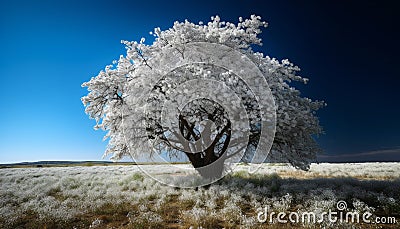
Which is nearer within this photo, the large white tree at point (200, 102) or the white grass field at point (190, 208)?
the white grass field at point (190, 208)

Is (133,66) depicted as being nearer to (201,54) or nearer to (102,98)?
(102,98)

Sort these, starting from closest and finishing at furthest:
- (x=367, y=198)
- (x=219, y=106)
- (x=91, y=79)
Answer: (x=367, y=198)
(x=219, y=106)
(x=91, y=79)

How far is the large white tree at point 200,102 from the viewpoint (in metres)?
14.0

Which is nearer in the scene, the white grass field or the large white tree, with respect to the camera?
the white grass field

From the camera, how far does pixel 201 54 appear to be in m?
15.0

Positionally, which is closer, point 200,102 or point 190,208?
point 190,208

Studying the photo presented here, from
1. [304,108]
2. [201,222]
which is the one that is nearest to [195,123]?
[304,108]

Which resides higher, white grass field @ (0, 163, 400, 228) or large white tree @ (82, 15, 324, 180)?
large white tree @ (82, 15, 324, 180)

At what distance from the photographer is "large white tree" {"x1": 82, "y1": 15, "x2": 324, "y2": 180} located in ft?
45.9

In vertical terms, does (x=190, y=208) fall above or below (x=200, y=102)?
below

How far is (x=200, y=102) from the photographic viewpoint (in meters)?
14.0

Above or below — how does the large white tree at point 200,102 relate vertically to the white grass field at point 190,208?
above

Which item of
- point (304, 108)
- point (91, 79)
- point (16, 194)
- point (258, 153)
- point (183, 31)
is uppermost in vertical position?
point (183, 31)

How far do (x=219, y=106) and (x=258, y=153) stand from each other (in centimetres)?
530
